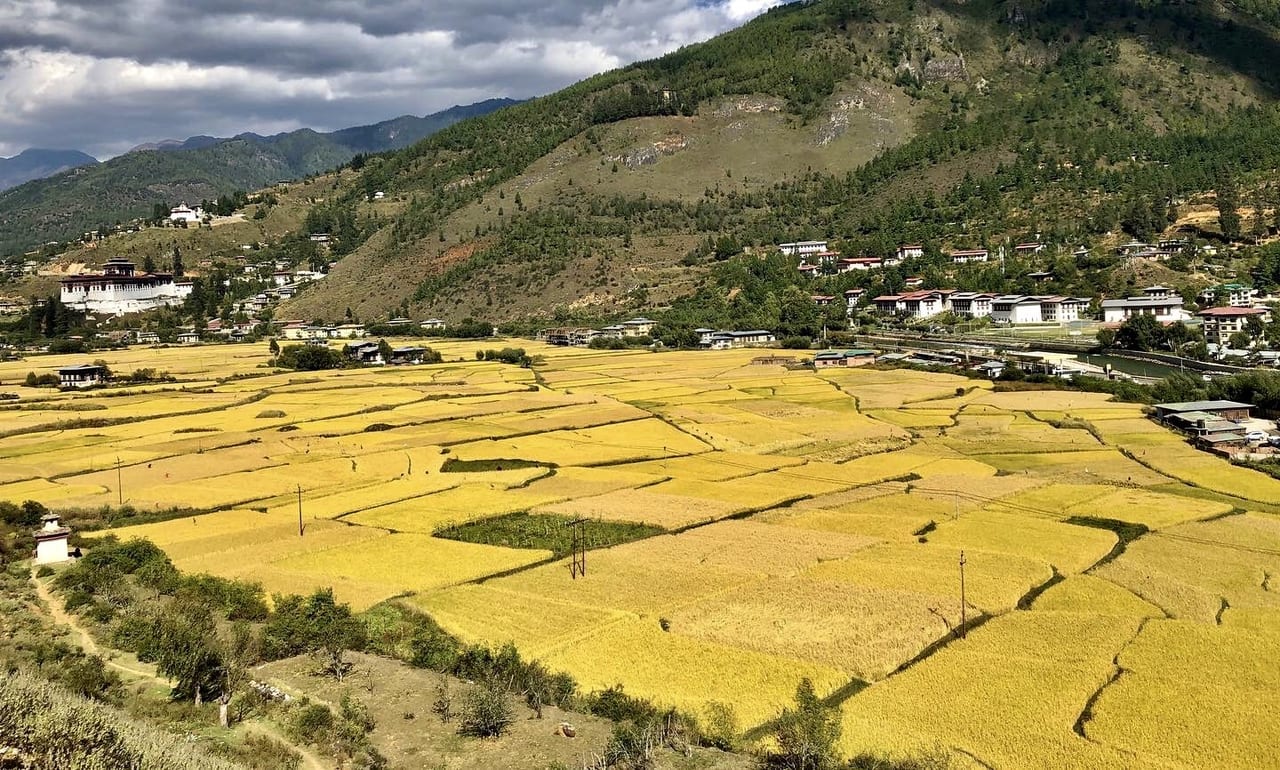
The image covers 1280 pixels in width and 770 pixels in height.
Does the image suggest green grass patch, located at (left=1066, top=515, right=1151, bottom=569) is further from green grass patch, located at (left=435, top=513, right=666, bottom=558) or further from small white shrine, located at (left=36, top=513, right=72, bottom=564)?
small white shrine, located at (left=36, top=513, right=72, bottom=564)

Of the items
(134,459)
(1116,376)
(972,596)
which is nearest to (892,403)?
(1116,376)

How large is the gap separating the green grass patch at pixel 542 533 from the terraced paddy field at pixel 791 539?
0.19 meters

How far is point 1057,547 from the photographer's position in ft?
99.3

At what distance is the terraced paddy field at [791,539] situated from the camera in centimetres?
2002

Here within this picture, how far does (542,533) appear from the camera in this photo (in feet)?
114

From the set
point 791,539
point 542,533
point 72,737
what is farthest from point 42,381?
point 72,737

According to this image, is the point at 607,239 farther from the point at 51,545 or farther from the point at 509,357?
the point at 51,545

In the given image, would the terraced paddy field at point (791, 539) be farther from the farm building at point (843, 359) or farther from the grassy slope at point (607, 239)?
the grassy slope at point (607, 239)

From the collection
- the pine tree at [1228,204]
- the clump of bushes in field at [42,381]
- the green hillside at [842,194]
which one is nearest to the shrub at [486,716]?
the clump of bushes in field at [42,381]

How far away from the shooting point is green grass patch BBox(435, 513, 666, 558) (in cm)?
3344

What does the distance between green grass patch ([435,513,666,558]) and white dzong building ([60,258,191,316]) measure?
138440mm

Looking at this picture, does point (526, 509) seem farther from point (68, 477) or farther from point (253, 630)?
point (68, 477)

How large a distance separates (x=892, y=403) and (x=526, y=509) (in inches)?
1365

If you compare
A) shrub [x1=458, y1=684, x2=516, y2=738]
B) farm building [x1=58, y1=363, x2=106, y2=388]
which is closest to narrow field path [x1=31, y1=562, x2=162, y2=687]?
shrub [x1=458, y1=684, x2=516, y2=738]
